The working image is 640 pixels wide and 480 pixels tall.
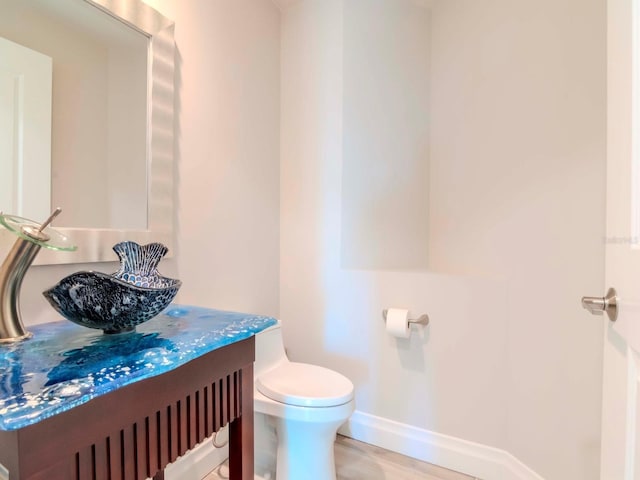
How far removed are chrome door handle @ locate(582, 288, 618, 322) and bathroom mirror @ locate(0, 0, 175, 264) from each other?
1.37 metres

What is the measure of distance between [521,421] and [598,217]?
2.98 feet

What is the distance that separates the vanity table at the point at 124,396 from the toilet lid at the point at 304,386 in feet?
1.07

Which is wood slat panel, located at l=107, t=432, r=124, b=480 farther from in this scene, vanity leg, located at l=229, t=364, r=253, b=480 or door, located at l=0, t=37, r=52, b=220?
door, located at l=0, t=37, r=52, b=220

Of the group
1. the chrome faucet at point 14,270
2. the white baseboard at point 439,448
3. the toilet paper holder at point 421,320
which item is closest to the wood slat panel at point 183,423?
the chrome faucet at point 14,270

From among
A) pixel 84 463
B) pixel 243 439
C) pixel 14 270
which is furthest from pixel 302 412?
pixel 14 270

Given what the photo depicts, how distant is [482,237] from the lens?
1840 millimetres

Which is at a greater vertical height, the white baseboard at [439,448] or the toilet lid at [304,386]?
the toilet lid at [304,386]

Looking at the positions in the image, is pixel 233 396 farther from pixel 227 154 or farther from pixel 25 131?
pixel 227 154

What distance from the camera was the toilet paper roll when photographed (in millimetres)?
1633

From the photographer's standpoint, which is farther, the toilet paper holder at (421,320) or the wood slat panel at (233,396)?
the toilet paper holder at (421,320)

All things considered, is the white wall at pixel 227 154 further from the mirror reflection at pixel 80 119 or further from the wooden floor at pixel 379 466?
the wooden floor at pixel 379 466

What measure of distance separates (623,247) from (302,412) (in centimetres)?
112

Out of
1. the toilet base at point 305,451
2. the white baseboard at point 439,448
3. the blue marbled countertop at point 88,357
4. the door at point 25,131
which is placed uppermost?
the door at point 25,131

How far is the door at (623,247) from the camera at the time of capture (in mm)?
630
